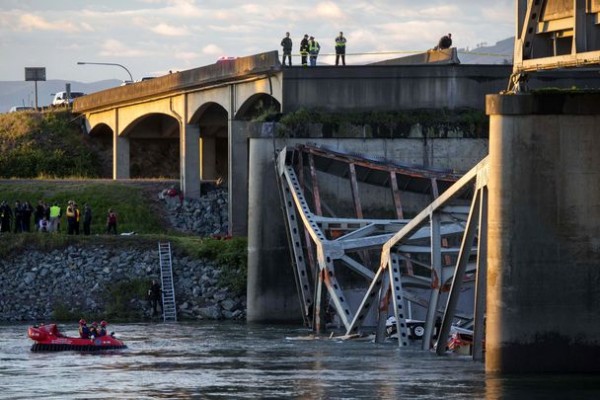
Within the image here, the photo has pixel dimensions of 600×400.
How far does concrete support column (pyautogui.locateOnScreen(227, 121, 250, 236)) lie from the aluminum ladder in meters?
4.29

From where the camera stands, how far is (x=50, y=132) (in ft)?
319

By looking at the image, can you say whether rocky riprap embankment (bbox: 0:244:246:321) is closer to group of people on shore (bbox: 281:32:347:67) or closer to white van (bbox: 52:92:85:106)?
group of people on shore (bbox: 281:32:347:67)

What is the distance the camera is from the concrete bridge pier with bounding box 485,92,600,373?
3794 centimetres

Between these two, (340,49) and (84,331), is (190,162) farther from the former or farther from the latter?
(84,331)

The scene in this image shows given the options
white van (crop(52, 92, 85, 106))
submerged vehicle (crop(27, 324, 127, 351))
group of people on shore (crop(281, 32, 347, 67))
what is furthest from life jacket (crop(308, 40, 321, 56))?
white van (crop(52, 92, 85, 106))

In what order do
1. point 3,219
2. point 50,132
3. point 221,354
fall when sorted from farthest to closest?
point 50,132 → point 3,219 → point 221,354

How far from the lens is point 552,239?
37.9 metres

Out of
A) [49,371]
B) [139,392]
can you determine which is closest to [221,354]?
[49,371]

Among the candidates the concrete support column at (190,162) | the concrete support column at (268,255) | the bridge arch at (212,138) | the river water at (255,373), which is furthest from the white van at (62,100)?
the river water at (255,373)

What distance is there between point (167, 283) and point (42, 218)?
8967 millimetres

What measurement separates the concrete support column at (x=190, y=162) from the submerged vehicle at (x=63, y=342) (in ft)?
91.6

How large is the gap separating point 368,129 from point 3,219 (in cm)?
1681

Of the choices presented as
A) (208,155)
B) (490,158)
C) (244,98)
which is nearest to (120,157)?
(208,155)

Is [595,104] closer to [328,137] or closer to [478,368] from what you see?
[478,368]
